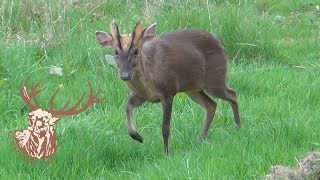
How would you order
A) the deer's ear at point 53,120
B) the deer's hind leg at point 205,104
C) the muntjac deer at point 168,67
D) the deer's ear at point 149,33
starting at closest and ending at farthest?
the deer's ear at point 53,120 < the muntjac deer at point 168,67 < the deer's ear at point 149,33 < the deer's hind leg at point 205,104

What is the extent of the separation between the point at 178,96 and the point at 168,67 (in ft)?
3.64

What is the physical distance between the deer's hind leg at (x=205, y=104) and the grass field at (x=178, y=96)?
0.08m

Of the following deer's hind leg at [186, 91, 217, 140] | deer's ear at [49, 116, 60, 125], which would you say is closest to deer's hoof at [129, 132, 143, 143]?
deer's hind leg at [186, 91, 217, 140]

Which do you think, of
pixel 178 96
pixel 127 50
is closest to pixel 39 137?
pixel 127 50

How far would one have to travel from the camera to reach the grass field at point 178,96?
17.3ft

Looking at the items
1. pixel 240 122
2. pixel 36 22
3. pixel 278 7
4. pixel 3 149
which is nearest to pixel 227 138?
pixel 240 122

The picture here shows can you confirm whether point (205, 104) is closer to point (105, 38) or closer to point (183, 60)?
point (183, 60)

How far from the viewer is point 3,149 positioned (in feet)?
17.8

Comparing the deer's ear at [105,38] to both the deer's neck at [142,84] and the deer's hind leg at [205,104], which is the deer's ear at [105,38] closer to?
the deer's neck at [142,84]

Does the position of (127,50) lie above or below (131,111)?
above

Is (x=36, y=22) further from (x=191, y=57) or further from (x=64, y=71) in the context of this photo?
(x=191, y=57)

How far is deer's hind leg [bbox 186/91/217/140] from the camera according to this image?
6.16m

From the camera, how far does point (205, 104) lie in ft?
21.1

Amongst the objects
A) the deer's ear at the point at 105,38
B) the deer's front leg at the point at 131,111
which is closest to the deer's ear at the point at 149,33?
the deer's ear at the point at 105,38
